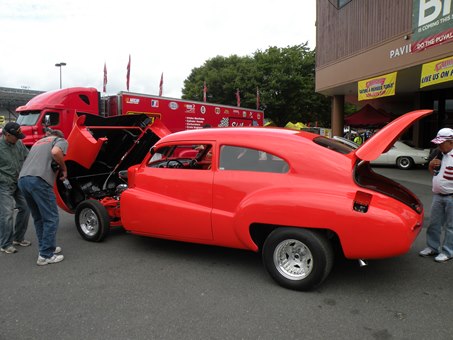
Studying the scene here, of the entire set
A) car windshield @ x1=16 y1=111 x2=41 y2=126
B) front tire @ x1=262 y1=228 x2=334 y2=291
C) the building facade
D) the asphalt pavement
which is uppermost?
the building facade

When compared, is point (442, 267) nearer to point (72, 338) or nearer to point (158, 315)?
point (158, 315)

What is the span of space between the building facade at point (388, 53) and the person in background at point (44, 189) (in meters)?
9.86

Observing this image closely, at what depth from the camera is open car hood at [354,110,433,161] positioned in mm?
3623

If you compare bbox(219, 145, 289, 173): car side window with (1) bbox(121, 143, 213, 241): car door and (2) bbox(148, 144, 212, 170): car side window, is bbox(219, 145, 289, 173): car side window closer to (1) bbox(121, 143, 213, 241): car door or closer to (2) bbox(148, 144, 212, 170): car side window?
(1) bbox(121, 143, 213, 241): car door

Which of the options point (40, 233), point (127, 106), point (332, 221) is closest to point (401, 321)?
point (332, 221)

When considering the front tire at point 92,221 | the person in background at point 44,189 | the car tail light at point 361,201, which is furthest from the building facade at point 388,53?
the person in background at point 44,189

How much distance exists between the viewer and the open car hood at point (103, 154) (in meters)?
5.42

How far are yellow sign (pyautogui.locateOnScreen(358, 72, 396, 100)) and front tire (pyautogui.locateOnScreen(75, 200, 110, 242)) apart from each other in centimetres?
1076

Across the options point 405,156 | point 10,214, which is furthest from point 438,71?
point 10,214

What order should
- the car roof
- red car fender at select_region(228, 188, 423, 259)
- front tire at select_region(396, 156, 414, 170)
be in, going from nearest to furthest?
red car fender at select_region(228, 188, 423, 259), the car roof, front tire at select_region(396, 156, 414, 170)

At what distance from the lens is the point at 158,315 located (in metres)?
3.21

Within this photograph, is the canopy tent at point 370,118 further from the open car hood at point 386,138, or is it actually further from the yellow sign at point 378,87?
the open car hood at point 386,138

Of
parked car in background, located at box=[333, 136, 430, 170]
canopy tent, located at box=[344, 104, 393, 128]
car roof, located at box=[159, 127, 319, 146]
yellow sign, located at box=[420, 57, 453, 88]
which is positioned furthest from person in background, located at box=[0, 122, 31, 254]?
canopy tent, located at box=[344, 104, 393, 128]

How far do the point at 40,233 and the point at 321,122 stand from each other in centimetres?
3677
